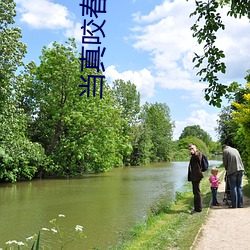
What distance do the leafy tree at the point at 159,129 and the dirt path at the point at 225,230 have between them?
59065mm

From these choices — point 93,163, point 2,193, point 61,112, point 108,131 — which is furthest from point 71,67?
point 2,193

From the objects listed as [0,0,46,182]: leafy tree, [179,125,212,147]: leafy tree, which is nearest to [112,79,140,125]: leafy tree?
[0,0,46,182]: leafy tree

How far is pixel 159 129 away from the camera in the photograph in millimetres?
78312

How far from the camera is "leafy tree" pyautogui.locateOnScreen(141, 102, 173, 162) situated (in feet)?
240

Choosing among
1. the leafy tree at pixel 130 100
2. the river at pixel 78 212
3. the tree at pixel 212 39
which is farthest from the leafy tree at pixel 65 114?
the leafy tree at pixel 130 100

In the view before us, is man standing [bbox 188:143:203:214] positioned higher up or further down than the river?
higher up

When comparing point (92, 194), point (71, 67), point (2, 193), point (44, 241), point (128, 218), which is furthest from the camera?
point (71, 67)

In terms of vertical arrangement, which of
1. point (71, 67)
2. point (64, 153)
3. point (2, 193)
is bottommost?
point (2, 193)

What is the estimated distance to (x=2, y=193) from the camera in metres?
18.5

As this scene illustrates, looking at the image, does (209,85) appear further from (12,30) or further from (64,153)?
(64,153)

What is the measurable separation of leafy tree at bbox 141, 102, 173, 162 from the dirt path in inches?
2325

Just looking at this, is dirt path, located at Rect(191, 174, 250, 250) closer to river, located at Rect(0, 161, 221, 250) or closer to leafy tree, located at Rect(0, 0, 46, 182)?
river, located at Rect(0, 161, 221, 250)

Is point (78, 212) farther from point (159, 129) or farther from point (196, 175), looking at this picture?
point (159, 129)

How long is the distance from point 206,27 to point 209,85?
661mm
